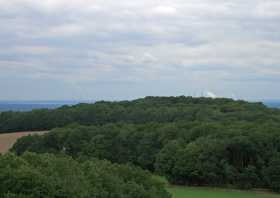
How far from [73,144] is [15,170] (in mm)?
54564

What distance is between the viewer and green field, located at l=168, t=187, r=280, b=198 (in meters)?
54.6

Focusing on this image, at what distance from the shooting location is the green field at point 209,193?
54.6m

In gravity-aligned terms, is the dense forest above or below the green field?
above

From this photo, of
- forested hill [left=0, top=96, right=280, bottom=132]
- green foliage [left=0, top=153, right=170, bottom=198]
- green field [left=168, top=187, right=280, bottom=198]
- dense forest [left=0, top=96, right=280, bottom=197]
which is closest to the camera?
green foliage [left=0, top=153, right=170, bottom=198]

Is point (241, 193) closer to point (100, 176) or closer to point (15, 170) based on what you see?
point (100, 176)

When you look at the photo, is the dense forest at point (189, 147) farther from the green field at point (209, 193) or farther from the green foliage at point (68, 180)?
the green foliage at point (68, 180)

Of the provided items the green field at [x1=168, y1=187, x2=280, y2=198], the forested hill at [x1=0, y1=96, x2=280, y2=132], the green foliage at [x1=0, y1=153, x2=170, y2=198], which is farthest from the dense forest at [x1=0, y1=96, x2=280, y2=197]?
the green foliage at [x1=0, y1=153, x2=170, y2=198]

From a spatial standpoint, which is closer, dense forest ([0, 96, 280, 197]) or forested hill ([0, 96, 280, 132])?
dense forest ([0, 96, 280, 197])

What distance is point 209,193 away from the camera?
188ft

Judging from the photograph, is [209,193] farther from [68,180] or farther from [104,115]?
[104,115]

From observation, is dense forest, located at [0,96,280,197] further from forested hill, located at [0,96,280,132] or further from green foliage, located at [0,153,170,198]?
green foliage, located at [0,153,170,198]

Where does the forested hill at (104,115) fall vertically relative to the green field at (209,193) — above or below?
above

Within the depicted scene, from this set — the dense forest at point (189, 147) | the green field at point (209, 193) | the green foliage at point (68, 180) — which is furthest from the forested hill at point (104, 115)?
the green foliage at point (68, 180)

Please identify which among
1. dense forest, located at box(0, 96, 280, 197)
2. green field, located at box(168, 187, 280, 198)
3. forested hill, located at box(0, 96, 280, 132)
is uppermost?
forested hill, located at box(0, 96, 280, 132)
